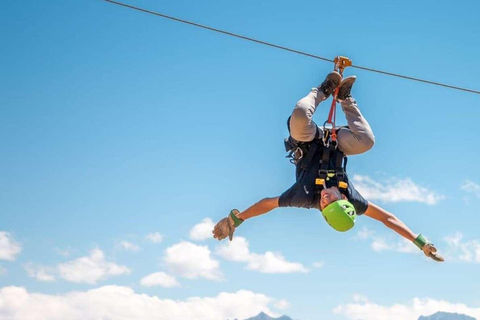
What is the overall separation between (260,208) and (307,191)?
105cm

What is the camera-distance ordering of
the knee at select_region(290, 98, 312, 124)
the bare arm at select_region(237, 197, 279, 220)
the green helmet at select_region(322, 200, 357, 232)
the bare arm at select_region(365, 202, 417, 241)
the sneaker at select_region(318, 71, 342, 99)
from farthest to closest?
the bare arm at select_region(365, 202, 417, 241) → the bare arm at select_region(237, 197, 279, 220) → the sneaker at select_region(318, 71, 342, 99) → the green helmet at select_region(322, 200, 357, 232) → the knee at select_region(290, 98, 312, 124)

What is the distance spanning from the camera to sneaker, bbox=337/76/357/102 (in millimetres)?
7961

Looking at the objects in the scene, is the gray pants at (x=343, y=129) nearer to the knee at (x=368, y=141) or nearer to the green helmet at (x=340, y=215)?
the knee at (x=368, y=141)

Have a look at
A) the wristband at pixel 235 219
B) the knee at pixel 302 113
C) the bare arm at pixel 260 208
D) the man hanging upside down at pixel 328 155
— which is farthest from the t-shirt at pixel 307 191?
the wristband at pixel 235 219

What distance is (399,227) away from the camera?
8.84 m

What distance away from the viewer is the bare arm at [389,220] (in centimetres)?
875

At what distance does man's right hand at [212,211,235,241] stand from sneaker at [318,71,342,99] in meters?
2.53

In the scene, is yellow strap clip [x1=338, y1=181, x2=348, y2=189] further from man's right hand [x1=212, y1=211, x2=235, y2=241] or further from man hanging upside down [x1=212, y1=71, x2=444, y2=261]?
man's right hand [x1=212, y1=211, x2=235, y2=241]

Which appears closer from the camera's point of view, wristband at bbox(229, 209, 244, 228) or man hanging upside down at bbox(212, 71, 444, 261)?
man hanging upside down at bbox(212, 71, 444, 261)

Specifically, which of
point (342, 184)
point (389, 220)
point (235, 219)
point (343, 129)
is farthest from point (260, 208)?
point (389, 220)

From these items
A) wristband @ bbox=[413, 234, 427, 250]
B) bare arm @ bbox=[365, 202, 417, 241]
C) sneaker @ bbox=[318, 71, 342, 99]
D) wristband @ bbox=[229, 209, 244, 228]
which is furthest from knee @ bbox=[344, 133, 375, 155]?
wristband @ bbox=[229, 209, 244, 228]

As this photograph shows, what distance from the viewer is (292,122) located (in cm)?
768

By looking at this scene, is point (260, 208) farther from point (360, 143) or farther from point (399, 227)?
point (399, 227)

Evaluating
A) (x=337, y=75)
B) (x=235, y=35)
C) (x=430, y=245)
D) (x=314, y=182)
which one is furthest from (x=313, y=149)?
(x=430, y=245)
